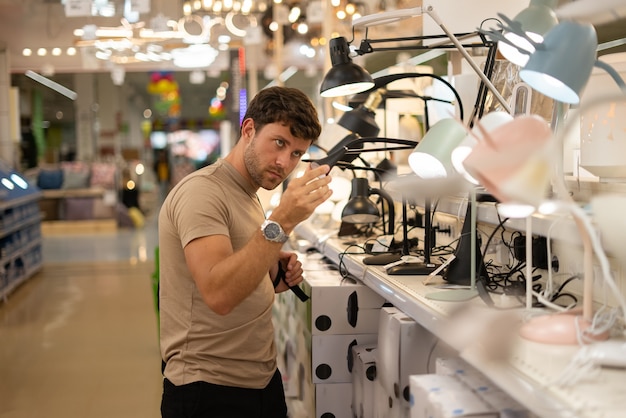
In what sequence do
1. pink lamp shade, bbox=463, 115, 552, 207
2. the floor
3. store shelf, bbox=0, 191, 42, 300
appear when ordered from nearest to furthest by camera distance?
pink lamp shade, bbox=463, 115, 552, 207
the floor
store shelf, bbox=0, 191, 42, 300

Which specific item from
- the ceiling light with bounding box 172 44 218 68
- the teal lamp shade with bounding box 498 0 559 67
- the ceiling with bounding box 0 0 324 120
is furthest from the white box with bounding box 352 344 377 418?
the ceiling light with bounding box 172 44 218 68

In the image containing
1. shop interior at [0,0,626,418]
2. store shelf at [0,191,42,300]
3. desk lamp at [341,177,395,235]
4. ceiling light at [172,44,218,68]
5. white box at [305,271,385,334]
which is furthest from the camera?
ceiling light at [172,44,218,68]

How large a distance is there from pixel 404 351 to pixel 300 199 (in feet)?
2.18

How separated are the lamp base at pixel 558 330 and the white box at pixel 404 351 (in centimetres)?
71

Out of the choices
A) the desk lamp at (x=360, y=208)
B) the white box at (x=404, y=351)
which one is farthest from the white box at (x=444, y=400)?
the desk lamp at (x=360, y=208)

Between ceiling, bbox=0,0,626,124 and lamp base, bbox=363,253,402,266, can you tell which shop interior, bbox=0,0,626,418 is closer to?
lamp base, bbox=363,253,402,266

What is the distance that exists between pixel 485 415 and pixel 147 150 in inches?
969

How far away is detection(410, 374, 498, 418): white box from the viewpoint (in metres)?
1.67

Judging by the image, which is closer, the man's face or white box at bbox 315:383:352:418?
the man's face

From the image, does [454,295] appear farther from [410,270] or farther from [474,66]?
[474,66]

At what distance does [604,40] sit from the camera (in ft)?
9.78

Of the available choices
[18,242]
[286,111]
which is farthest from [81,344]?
[286,111]

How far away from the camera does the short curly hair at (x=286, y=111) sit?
231cm

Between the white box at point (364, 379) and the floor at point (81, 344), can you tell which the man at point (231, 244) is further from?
the floor at point (81, 344)
